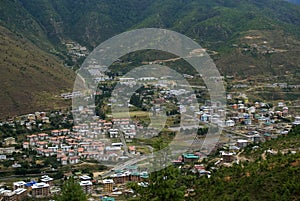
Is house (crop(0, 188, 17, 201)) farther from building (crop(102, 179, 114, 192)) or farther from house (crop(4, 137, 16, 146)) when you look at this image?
house (crop(4, 137, 16, 146))

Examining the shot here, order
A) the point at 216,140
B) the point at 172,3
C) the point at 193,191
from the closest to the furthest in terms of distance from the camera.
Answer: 1. the point at 193,191
2. the point at 216,140
3. the point at 172,3

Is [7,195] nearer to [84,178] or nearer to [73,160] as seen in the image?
[84,178]

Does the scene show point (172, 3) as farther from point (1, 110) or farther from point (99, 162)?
point (99, 162)

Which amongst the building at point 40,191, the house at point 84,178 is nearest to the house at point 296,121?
the house at point 84,178

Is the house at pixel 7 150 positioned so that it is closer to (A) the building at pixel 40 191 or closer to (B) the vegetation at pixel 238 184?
(A) the building at pixel 40 191

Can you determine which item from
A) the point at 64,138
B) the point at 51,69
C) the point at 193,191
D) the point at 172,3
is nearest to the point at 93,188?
the point at 193,191
